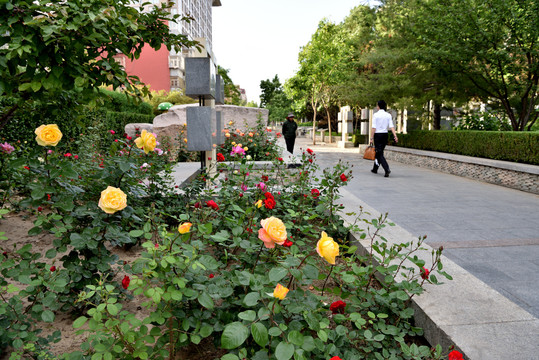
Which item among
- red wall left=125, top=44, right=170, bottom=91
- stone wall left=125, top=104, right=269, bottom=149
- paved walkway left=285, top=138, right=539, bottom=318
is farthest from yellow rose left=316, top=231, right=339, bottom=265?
red wall left=125, top=44, right=170, bottom=91

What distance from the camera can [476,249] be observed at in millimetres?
4020

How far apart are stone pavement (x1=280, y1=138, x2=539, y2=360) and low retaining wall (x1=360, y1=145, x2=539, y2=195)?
28cm

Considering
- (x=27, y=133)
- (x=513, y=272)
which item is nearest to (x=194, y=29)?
(x=27, y=133)

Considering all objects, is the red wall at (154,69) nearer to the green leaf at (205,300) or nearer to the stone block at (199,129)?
the stone block at (199,129)

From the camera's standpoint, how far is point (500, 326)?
2086 mm

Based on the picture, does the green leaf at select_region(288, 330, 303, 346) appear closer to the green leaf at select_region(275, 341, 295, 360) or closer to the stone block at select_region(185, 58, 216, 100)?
the green leaf at select_region(275, 341, 295, 360)

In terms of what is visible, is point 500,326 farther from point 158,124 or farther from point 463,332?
point 158,124

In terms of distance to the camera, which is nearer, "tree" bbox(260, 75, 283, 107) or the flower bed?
the flower bed

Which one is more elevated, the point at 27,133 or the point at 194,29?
the point at 194,29

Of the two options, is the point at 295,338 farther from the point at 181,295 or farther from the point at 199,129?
the point at 199,129

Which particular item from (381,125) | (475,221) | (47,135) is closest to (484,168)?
(381,125)

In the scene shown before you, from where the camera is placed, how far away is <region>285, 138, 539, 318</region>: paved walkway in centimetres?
331

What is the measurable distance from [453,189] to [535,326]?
6.43m

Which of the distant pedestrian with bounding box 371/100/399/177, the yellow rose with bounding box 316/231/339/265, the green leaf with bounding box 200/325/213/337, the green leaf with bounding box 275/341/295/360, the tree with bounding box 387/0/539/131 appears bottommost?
the green leaf with bounding box 200/325/213/337
